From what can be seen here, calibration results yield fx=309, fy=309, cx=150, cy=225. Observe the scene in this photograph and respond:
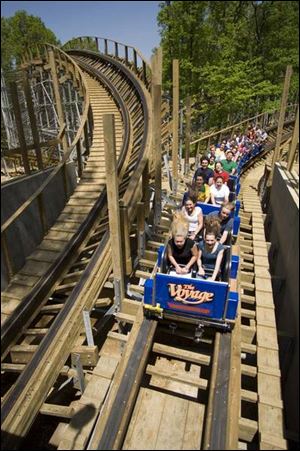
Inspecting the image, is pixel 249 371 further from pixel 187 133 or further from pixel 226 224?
pixel 187 133

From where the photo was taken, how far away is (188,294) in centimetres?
374

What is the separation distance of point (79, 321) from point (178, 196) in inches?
172

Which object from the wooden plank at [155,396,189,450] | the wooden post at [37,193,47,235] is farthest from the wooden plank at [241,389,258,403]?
the wooden post at [37,193,47,235]

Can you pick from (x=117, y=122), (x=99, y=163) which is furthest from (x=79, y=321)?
(x=117, y=122)

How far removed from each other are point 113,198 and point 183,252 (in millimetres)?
1210

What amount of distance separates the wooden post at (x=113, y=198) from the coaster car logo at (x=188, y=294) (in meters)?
0.99

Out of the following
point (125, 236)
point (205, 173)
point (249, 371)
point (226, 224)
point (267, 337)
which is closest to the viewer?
point (249, 371)

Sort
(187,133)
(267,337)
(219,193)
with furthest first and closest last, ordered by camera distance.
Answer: (187,133), (219,193), (267,337)

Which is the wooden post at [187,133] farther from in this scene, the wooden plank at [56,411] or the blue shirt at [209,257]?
the wooden plank at [56,411]

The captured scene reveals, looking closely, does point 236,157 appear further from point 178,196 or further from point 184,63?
point 184,63

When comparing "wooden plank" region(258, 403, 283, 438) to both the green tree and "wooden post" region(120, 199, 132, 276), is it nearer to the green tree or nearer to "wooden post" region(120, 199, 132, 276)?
"wooden post" region(120, 199, 132, 276)

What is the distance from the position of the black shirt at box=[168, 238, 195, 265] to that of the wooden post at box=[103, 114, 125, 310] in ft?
2.53

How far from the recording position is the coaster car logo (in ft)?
12.1

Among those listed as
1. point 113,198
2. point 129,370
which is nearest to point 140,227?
point 113,198
